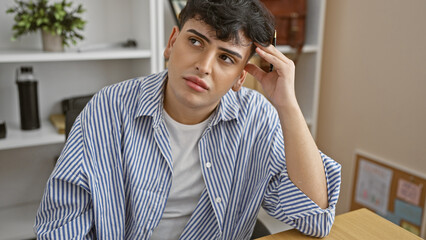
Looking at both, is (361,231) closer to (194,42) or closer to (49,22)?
(194,42)

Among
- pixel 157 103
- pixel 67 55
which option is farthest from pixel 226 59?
pixel 67 55

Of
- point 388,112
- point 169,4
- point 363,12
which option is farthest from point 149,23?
point 388,112

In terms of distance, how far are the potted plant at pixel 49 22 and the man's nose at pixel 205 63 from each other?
0.94 metres

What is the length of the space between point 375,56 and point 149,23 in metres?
1.15

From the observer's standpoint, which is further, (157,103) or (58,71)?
(58,71)

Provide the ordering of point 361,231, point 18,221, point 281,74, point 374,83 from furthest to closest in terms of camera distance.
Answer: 1. point 374,83
2. point 18,221
3. point 281,74
4. point 361,231

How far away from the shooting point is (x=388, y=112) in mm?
2055

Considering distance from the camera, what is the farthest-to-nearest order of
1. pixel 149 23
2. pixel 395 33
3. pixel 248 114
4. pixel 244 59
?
pixel 395 33 < pixel 149 23 < pixel 248 114 < pixel 244 59

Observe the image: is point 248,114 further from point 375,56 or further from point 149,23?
point 375,56

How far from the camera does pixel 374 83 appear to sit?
6.93ft

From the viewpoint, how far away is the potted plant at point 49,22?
1711 mm

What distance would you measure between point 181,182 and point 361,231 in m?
0.48

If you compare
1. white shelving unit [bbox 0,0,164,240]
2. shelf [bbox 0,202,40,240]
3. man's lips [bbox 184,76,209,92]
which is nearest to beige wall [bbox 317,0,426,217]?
white shelving unit [bbox 0,0,164,240]

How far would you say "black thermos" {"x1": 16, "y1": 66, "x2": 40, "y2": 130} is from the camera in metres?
1.77
